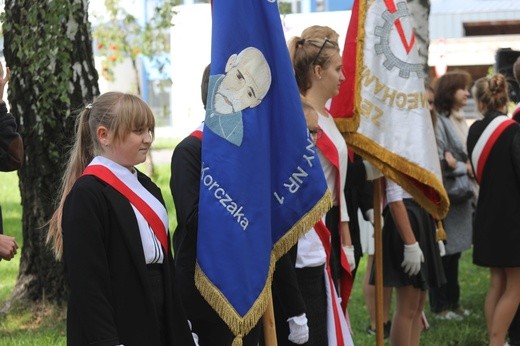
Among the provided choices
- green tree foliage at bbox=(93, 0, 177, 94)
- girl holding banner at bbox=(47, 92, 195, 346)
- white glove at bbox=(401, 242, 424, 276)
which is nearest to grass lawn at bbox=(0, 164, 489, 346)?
white glove at bbox=(401, 242, 424, 276)

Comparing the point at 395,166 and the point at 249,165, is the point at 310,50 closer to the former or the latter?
the point at 395,166

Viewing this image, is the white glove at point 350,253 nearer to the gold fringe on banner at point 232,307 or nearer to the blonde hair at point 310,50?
the blonde hair at point 310,50

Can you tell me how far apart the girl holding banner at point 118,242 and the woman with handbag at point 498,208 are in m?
3.64

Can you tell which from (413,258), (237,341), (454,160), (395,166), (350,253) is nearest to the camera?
(237,341)

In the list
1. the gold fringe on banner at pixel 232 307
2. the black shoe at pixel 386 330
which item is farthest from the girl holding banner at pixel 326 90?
the black shoe at pixel 386 330

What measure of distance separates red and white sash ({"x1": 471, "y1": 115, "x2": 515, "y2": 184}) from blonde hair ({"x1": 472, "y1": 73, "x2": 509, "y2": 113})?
0.13 m

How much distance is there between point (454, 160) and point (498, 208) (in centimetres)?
140

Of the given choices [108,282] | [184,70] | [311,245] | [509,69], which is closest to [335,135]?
[311,245]

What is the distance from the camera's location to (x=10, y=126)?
5.17 m

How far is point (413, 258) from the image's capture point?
6770mm

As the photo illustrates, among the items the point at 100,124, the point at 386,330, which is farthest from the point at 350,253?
the point at 386,330

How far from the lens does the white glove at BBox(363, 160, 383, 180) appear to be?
6.38 metres

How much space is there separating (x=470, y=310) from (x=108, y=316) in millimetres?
6056

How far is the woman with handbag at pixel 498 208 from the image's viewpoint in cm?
736
